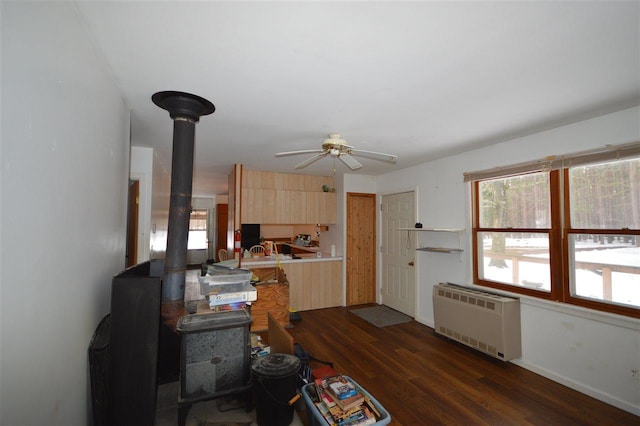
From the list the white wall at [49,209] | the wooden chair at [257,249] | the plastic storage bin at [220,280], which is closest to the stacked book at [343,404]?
the plastic storage bin at [220,280]

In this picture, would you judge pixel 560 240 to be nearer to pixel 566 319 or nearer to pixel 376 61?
pixel 566 319

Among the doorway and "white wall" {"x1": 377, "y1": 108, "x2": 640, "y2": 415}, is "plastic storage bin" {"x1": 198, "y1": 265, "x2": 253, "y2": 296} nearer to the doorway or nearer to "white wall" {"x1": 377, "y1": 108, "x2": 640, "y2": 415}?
the doorway

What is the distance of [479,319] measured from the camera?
3.17 metres

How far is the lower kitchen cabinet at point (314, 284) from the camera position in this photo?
4824 millimetres

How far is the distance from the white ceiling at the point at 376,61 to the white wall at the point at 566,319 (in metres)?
0.19

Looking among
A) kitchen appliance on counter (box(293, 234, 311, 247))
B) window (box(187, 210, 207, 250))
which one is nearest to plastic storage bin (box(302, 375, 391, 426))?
kitchen appliance on counter (box(293, 234, 311, 247))

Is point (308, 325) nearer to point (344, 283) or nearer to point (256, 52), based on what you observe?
point (344, 283)

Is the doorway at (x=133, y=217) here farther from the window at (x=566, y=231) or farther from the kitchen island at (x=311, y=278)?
the window at (x=566, y=231)

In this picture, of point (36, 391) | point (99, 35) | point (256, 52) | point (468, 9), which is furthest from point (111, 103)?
point (468, 9)

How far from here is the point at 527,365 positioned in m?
2.96

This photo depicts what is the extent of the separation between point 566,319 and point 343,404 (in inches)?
93.0

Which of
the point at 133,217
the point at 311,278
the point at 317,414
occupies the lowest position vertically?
the point at 317,414

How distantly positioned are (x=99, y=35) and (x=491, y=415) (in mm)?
3634

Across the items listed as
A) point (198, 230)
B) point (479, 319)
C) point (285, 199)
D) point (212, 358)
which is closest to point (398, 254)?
point (479, 319)
